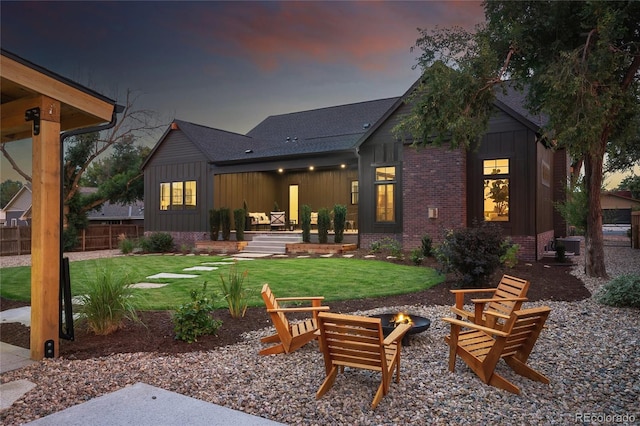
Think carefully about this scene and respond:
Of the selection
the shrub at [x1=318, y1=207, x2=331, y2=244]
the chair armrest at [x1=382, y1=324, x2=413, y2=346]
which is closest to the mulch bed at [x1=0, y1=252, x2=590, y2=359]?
the chair armrest at [x1=382, y1=324, x2=413, y2=346]

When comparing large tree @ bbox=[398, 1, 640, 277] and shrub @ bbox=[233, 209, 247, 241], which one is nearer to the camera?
large tree @ bbox=[398, 1, 640, 277]

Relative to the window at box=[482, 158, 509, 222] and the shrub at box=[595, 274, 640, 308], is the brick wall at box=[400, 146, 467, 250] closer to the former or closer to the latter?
the window at box=[482, 158, 509, 222]

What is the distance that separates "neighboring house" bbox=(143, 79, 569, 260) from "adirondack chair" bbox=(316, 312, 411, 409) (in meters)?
8.15

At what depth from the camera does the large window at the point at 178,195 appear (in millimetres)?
19781

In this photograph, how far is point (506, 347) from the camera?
3.67 m

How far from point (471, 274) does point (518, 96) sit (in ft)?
35.9

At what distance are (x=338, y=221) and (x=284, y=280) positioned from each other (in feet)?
20.7

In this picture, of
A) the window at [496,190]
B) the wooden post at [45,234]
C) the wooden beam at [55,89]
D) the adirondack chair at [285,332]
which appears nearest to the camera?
the wooden beam at [55,89]

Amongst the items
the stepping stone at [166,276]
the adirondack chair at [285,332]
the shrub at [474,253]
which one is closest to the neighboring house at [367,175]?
the shrub at [474,253]

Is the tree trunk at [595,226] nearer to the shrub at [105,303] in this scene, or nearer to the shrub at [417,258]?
the shrub at [417,258]

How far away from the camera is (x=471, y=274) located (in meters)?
8.00

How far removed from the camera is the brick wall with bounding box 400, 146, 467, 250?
13.1 meters

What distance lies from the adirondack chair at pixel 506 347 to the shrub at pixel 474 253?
12.8 feet

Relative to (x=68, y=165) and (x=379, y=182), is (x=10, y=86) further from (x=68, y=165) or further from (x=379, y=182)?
(x=68, y=165)
